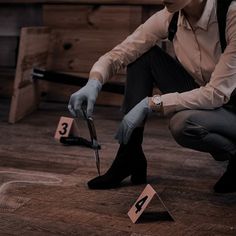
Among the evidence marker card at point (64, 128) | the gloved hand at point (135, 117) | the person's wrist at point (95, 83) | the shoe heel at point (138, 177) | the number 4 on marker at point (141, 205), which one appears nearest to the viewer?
the number 4 on marker at point (141, 205)

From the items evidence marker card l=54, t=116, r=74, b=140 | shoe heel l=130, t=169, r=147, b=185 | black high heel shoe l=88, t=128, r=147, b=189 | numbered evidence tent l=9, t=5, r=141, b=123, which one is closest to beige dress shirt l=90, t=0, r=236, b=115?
black high heel shoe l=88, t=128, r=147, b=189

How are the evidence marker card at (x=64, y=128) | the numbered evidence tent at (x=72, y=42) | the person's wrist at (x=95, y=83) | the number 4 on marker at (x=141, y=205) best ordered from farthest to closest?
the numbered evidence tent at (x=72, y=42)
the evidence marker card at (x=64, y=128)
the person's wrist at (x=95, y=83)
the number 4 on marker at (x=141, y=205)

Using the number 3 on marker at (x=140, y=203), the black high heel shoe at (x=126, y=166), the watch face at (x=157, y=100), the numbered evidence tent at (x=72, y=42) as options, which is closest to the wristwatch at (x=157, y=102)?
the watch face at (x=157, y=100)

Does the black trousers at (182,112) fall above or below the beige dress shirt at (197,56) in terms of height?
below

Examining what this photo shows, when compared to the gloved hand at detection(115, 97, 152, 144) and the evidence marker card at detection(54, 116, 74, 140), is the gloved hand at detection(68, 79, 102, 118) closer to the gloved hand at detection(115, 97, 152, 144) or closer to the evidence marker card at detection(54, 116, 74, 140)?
the gloved hand at detection(115, 97, 152, 144)

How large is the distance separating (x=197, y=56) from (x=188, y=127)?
0.25 m

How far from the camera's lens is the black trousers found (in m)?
1.52

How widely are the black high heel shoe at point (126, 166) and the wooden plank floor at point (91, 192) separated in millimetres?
35

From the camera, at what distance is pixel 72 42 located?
3301mm

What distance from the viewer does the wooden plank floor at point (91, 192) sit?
1448 mm

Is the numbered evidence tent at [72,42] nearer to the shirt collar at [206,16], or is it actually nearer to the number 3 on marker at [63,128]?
the number 3 on marker at [63,128]

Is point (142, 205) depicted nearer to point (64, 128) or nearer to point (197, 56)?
point (197, 56)

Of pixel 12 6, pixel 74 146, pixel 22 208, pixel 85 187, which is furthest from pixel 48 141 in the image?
pixel 12 6

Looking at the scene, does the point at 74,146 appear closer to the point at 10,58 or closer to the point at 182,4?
the point at 182,4
